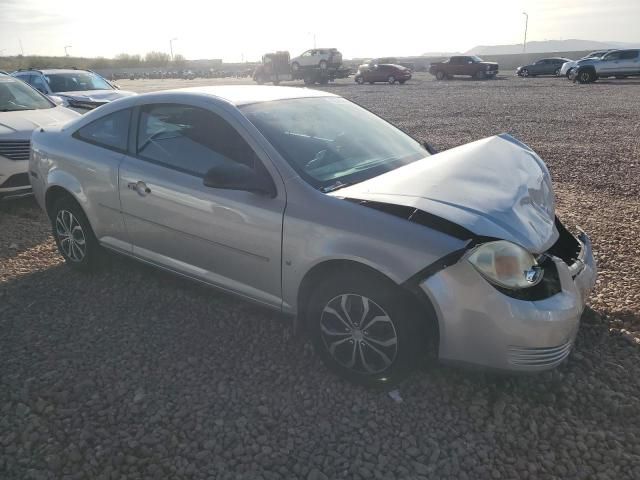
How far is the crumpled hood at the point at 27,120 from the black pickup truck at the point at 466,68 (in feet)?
101

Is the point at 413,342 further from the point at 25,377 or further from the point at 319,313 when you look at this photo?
the point at 25,377

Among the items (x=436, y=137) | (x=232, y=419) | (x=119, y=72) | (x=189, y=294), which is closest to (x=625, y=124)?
(x=436, y=137)

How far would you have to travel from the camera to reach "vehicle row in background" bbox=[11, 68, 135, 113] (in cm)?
986

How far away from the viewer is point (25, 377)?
3.07 meters

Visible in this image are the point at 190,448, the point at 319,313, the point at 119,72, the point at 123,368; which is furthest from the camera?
the point at 119,72

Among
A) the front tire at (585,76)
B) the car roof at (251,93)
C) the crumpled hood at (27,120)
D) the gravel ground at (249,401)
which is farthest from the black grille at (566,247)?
the front tire at (585,76)

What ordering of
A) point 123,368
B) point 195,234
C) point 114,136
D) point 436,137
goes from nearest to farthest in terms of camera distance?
point 123,368 < point 195,234 < point 114,136 < point 436,137

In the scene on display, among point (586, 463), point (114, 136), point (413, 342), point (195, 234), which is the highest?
point (114, 136)

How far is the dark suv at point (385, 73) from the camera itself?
3191cm

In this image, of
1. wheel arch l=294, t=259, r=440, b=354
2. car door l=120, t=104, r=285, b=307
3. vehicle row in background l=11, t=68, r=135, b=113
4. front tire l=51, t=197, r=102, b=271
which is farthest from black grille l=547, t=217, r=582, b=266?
vehicle row in background l=11, t=68, r=135, b=113

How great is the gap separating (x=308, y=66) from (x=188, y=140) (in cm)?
3355

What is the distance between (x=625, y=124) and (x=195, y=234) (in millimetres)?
11925

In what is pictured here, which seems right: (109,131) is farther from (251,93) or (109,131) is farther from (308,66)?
(308,66)

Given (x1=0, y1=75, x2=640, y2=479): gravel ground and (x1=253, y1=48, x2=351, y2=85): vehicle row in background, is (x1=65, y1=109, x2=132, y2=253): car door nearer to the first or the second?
(x1=0, y1=75, x2=640, y2=479): gravel ground
